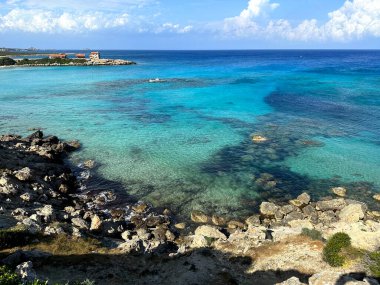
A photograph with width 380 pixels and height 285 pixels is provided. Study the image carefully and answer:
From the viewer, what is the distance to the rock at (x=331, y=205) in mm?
31458

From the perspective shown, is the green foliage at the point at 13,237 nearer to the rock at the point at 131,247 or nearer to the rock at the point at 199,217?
the rock at the point at 131,247

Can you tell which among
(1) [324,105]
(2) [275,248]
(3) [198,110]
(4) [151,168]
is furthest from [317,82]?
(2) [275,248]

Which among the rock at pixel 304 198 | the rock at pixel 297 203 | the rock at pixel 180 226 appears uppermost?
the rock at pixel 304 198

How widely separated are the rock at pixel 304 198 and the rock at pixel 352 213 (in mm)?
3439

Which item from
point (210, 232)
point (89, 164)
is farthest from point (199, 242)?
point (89, 164)

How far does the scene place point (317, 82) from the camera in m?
112

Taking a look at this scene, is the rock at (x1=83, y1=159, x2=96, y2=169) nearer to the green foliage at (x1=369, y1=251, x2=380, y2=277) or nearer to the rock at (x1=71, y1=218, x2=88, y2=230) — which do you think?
the rock at (x1=71, y1=218, x2=88, y2=230)

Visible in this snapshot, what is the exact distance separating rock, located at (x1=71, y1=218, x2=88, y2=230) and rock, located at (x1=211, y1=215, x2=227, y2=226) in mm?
11053

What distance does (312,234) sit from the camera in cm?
2389

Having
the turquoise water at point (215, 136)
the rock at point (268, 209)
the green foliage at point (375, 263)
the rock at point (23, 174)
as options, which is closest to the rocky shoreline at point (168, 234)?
the rock at point (23, 174)

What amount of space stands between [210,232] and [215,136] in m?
27.4

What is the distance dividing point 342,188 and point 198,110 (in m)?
41.2

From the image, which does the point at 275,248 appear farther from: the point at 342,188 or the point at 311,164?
the point at 311,164

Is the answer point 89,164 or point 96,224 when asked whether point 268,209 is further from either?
point 89,164
